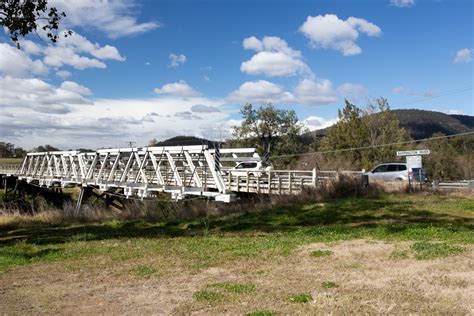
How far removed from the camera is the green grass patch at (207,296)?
6840 mm

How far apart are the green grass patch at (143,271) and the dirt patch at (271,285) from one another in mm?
135

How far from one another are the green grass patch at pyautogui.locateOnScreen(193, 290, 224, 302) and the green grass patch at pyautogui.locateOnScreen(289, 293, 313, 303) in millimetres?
1065

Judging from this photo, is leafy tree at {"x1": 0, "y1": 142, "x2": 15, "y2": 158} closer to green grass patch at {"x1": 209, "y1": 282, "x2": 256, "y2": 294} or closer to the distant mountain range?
the distant mountain range

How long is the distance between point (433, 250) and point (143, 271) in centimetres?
568

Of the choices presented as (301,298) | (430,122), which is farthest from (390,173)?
(430,122)

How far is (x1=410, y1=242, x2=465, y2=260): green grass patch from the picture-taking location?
8.76 meters

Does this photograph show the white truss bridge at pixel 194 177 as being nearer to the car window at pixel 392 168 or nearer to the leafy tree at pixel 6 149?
the car window at pixel 392 168

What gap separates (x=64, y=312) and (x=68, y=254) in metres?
5.02

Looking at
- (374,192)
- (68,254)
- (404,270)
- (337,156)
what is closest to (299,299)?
(404,270)

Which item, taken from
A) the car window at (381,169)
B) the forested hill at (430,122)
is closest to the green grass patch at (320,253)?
the car window at (381,169)

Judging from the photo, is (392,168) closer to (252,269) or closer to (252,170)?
(252,170)

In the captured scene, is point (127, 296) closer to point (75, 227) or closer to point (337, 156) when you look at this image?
point (75, 227)

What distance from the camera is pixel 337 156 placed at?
6078 cm

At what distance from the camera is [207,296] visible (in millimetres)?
6969
